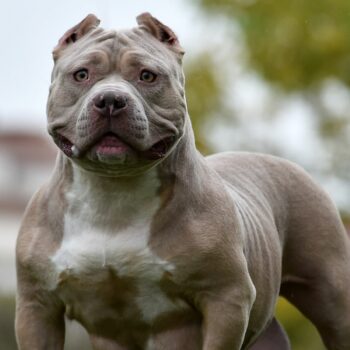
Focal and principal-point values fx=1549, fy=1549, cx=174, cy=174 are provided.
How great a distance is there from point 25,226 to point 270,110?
20.1 metres

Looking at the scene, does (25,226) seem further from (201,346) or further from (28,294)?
(201,346)

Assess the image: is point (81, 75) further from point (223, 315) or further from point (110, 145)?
point (223, 315)

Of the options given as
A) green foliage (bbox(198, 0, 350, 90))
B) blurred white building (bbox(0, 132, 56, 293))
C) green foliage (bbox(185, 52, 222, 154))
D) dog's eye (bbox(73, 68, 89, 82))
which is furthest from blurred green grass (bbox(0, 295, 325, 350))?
blurred white building (bbox(0, 132, 56, 293))

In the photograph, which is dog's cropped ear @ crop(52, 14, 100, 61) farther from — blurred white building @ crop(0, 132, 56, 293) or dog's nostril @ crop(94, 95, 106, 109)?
blurred white building @ crop(0, 132, 56, 293)

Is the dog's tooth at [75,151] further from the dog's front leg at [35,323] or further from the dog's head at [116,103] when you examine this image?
the dog's front leg at [35,323]

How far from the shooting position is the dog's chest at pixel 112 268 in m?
7.06

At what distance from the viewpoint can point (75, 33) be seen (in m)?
7.15

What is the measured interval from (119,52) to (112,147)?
1.50 feet

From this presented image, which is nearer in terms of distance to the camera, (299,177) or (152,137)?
(152,137)

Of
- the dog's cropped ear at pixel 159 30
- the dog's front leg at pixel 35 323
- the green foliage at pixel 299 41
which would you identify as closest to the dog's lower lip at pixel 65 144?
the dog's cropped ear at pixel 159 30

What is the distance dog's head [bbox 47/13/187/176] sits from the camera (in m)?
6.68

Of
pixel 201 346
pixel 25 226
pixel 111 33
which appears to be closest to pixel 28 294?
pixel 25 226

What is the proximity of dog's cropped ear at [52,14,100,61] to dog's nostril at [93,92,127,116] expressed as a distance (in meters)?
0.54

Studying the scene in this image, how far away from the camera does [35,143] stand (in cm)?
6147
